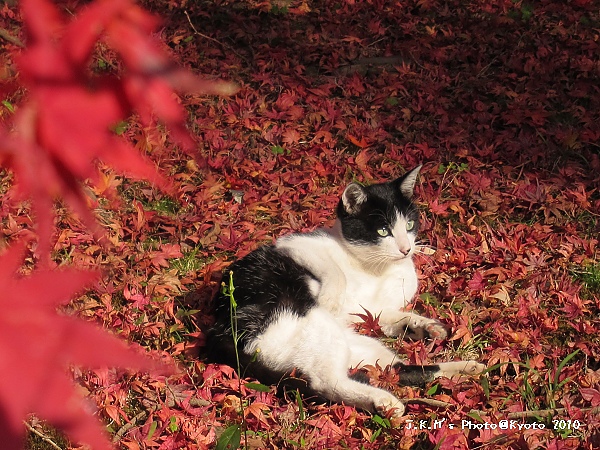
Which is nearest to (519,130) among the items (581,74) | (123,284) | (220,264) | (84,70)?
(581,74)

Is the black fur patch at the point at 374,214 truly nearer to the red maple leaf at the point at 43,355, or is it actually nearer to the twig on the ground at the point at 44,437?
the twig on the ground at the point at 44,437

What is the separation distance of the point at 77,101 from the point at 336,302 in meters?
2.75

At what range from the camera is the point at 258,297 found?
10.9ft

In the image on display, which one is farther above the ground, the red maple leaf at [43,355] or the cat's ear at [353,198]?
the red maple leaf at [43,355]

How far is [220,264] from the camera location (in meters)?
4.15

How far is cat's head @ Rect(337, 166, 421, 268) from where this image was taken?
3961 millimetres

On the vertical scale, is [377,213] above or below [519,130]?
above

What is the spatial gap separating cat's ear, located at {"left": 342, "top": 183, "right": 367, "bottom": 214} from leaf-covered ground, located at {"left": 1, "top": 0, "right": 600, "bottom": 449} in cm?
68

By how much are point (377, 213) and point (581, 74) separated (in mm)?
4106

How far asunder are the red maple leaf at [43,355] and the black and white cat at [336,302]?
1.71 m

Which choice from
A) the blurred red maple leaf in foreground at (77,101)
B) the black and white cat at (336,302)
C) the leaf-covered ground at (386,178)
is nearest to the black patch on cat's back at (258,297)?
the black and white cat at (336,302)

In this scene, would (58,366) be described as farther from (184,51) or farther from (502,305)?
(184,51)

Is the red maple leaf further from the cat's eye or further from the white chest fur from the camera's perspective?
the cat's eye

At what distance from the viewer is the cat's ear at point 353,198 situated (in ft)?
13.1
